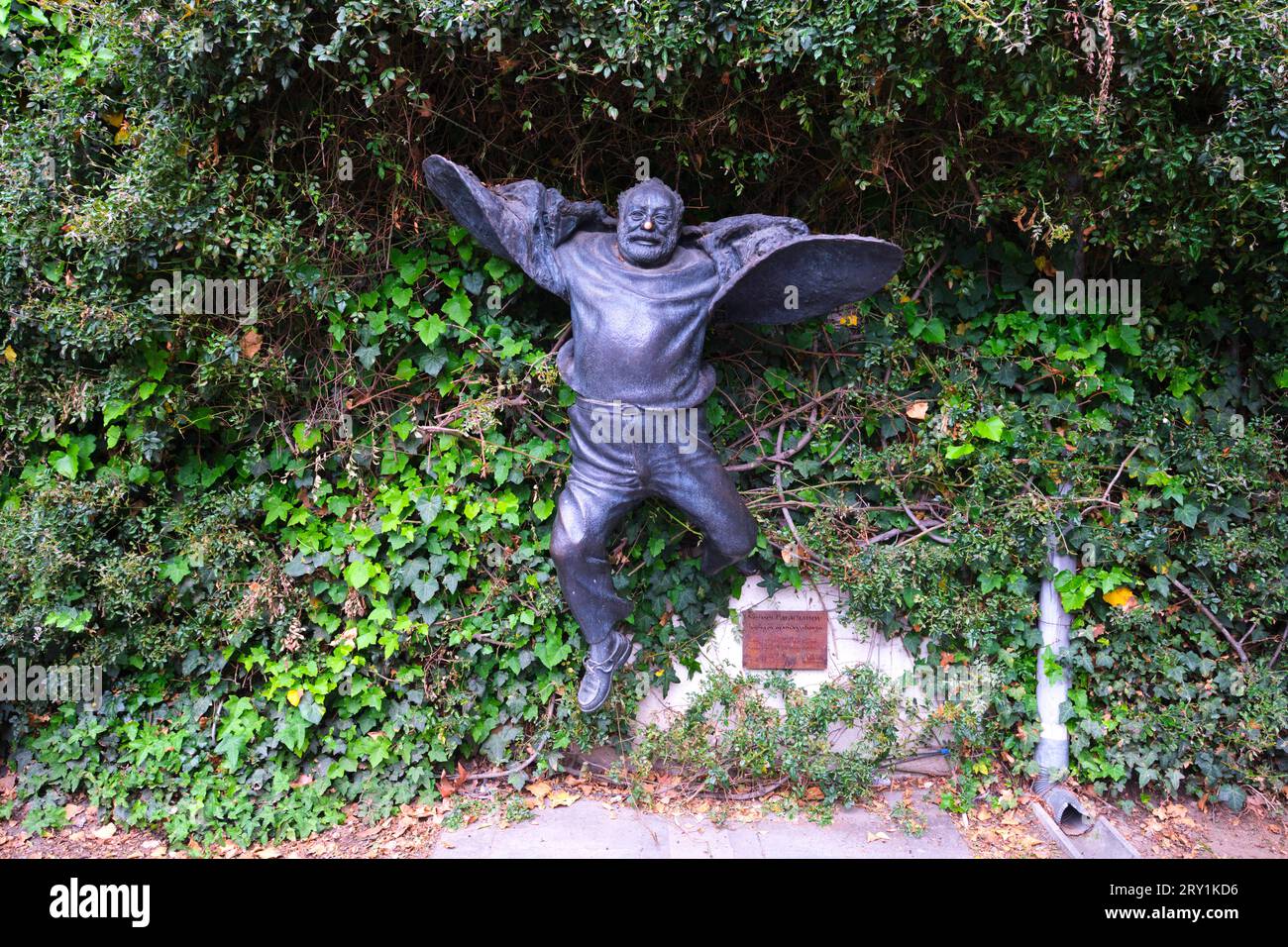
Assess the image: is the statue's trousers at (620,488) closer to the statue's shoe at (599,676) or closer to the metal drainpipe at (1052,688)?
the statue's shoe at (599,676)

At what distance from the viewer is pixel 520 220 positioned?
3414 mm

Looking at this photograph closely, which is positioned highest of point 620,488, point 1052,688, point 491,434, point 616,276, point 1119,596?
point 616,276

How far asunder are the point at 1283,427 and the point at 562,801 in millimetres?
3799

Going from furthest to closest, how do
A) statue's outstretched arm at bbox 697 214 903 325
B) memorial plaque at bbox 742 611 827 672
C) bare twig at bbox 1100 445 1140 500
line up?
memorial plaque at bbox 742 611 827 672 < bare twig at bbox 1100 445 1140 500 < statue's outstretched arm at bbox 697 214 903 325

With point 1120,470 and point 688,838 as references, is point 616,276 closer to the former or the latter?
point 688,838

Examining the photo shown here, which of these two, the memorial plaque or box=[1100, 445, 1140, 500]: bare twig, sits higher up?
box=[1100, 445, 1140, 500]: bare twig

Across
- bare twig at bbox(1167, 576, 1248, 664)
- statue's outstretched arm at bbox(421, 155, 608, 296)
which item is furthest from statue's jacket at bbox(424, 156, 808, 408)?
bare twig at bbox(1167, 576, 1248, 664)

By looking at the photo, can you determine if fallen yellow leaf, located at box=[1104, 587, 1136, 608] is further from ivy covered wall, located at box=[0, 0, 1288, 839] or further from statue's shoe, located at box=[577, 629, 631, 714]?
statue's shoe, located at box=[577, 629, 631, 714]

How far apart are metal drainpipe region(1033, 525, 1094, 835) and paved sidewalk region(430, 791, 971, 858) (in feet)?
1.85

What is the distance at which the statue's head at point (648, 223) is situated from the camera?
3.30 m

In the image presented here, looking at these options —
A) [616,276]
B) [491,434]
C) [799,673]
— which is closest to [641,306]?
[616,276]

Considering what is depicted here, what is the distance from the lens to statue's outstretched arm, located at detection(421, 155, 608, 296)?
3361 mm

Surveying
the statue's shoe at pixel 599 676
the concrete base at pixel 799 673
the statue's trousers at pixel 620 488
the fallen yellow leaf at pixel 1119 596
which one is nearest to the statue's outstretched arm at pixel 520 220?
the statue's trousers at pixel 620 488

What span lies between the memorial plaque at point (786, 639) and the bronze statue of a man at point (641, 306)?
0.66 metres
